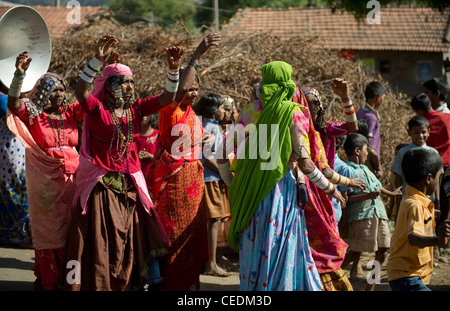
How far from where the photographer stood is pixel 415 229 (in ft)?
14.1

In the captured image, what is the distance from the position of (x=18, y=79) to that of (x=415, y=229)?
3374 millimetres

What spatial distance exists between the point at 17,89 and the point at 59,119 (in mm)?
545

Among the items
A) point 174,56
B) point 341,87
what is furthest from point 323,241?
point 174,56

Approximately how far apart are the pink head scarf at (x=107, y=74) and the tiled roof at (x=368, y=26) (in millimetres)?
17275

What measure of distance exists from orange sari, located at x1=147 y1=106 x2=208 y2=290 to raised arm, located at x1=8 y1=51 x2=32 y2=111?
4.12ft

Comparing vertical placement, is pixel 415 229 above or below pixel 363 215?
above

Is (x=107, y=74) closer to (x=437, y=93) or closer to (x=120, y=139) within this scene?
(x=120, y=139)

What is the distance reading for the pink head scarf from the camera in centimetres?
531

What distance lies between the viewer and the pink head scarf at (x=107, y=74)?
5.31 m

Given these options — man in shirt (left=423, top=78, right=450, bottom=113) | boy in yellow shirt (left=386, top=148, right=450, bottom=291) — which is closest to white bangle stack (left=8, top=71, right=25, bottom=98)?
boy in yellow shirt (left=386, top=148, right=450, bottom=291)

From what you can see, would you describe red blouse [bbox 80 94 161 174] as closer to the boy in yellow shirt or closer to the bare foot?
the bare foot

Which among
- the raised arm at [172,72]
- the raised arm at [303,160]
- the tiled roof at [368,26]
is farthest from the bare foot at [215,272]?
the tiled roof at [368,26]
